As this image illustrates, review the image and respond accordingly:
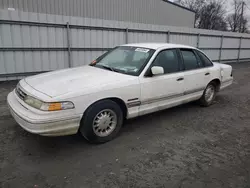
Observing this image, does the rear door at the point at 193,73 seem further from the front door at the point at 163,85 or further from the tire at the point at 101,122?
the tire at the point at 101,122

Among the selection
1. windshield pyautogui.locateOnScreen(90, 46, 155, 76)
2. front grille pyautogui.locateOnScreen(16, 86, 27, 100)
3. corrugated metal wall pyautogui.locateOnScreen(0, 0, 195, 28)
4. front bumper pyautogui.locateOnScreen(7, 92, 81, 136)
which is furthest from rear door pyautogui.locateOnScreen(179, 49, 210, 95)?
corrugated metal wall pyautogui.locateOnScreen(0, 0, 195, 28)

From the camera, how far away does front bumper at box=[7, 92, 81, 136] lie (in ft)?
8.58

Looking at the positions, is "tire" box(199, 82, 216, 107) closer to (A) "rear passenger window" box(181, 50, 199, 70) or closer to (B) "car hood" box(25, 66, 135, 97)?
(A) "rear passenger window" box(181, 50, 199, 70)

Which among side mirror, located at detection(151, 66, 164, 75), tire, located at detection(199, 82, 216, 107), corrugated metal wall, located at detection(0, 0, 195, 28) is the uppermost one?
corrugated metal wall, located at detection(0, 0, 195, 28)

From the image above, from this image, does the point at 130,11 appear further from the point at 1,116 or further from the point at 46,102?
the point at 46,102

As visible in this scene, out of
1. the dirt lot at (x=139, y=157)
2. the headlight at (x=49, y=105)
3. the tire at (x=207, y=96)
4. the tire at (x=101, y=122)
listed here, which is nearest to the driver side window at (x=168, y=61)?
the dirt lot at (x=139, y=157)

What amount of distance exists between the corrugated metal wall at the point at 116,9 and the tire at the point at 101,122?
9.89 metres

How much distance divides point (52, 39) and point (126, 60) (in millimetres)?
4787

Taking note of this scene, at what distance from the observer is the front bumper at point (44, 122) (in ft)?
8.58

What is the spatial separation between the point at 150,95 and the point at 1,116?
10.5 feet

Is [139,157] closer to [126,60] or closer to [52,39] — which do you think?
[126,60]

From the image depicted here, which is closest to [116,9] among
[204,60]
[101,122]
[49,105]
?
[204,60]

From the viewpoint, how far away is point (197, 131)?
395 cm

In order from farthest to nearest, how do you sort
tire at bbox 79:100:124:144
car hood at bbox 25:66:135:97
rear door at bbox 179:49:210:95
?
rear door at bbox 179:49:210:95 → tire at bbox 79:100:124:144 → car hood at bbox 25:66:135:97
